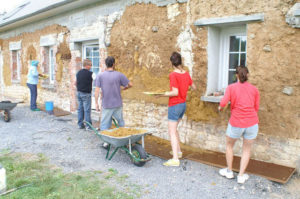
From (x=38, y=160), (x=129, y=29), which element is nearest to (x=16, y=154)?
(x=38, y=160)

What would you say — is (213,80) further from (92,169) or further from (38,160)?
(38,160)

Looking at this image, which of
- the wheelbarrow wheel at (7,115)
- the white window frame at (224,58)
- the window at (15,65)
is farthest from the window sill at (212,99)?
the window at (15,65)

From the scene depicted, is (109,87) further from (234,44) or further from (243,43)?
(243,43)

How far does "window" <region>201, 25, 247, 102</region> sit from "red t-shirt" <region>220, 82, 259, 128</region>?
116 cm

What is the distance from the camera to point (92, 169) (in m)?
4.58

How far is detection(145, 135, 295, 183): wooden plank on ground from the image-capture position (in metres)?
4.18

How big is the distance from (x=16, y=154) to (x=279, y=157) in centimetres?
472

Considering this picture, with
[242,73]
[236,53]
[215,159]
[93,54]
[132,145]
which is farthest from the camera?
[93,54]

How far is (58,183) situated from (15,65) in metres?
11.9

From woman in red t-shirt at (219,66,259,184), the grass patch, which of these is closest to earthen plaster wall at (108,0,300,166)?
woman in red t-shirt at (219,66,259,184)

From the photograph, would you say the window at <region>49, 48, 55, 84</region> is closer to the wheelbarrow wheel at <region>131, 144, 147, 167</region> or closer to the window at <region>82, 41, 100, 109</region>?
the window at <region>82, 41, 100, 109</region>

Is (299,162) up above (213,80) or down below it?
below

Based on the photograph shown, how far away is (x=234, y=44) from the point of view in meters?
5.35

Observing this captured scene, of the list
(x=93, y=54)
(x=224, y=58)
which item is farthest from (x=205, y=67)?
(x=93, y=54)
